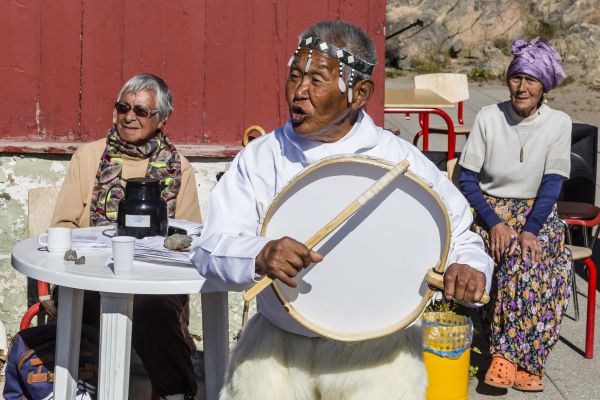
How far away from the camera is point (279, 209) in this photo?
7.93ft

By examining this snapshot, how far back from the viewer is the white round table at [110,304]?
318cm

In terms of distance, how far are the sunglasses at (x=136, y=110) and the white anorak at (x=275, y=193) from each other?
177cm

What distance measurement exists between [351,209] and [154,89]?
2239 mm

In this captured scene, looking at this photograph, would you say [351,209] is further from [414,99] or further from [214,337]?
[414,99]

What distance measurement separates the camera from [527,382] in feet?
15.5

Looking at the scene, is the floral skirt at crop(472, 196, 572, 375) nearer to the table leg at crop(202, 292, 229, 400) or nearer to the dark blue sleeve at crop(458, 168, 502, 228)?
the dark blue sleeve at crop(458, 168, 502, 228)

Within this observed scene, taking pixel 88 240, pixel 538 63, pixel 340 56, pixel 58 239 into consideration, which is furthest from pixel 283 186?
pixel 538 63

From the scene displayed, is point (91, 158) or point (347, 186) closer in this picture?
point (347, 186)

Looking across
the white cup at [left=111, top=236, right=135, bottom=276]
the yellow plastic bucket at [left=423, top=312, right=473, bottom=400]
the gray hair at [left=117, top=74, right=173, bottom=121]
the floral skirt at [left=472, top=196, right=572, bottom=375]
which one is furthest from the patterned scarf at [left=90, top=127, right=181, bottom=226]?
the floral skirt at [left=472, top=196, right=572, bottom=375]

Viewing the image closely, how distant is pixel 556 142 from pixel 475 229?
0.56m

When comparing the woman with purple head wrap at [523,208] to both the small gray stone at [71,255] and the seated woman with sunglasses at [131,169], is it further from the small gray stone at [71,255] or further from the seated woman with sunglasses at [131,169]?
the small gray stone at [71,255]

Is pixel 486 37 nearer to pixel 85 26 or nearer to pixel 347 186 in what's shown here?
pixel 85 26

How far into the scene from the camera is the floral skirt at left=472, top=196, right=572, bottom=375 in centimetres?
473

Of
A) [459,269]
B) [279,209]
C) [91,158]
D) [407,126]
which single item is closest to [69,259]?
[91,158]
